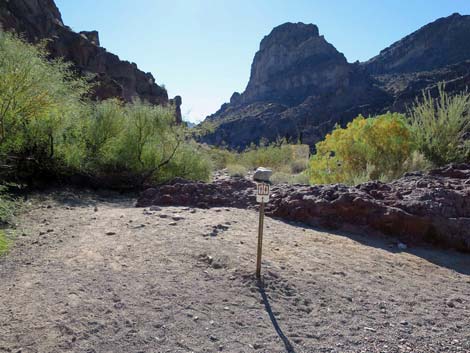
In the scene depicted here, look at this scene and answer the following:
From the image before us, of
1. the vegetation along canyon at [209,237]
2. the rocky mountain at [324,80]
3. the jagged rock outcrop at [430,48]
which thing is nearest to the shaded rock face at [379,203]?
the vegetation along canyon at [209,237]

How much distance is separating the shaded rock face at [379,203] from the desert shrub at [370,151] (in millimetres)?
2087

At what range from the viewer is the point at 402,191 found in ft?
23.3

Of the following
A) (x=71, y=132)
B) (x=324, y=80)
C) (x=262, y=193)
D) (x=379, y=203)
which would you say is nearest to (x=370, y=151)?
(x=379, y=203)

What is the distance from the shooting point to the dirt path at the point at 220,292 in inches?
121

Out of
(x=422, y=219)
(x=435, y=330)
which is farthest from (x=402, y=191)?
(x=435, y=330)

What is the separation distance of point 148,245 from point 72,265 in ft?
3.23

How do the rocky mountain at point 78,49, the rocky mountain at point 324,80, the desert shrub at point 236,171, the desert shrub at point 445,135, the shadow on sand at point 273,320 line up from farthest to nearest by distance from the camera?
1. the rocky mountain at point 324,80
2. the rocky mountain at point 78,49
3. the desert shrub at point 236,171
4. the desert shrub at point 445,135
5. the shadow on sand at point 273,320

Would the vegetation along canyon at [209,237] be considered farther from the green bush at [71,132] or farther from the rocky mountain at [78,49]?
the rocky mountain at [78,49]

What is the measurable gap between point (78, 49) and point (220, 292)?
1273 inches

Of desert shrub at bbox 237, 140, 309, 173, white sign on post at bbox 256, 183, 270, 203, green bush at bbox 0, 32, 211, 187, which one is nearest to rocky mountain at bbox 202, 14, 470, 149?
desert shrub at bbox 237, 140, 309, 173

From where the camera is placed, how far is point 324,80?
9731cm

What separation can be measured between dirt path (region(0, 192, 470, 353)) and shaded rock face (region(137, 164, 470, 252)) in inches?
17.3

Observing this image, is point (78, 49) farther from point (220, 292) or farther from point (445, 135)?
point (220, 292)

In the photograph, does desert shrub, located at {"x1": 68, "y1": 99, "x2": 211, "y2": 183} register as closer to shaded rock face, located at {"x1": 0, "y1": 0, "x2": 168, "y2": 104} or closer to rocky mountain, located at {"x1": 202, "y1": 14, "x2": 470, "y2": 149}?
shaded rock face, located at {"x1": 0, "y1": 0, "x2": 168, "y2": 104}
